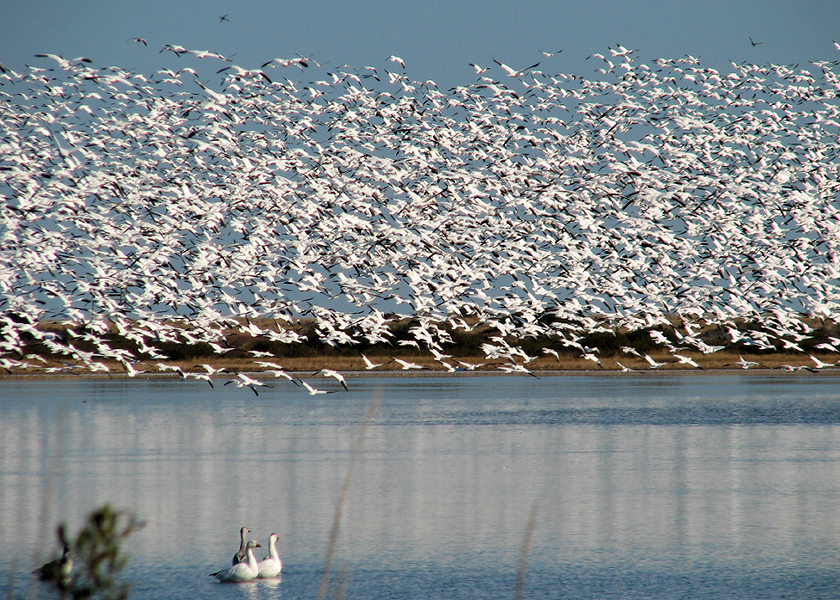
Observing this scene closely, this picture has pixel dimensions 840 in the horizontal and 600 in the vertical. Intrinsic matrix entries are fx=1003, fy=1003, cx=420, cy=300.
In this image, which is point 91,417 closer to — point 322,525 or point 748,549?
point 322,525

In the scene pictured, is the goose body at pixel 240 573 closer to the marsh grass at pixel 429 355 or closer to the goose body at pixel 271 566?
the goose body at pixel 271 566

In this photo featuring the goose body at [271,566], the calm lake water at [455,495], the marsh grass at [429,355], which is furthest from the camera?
the marsh grass at [429,355]

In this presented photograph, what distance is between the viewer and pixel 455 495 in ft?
51.1

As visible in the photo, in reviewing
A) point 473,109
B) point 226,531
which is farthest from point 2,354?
point 226,531

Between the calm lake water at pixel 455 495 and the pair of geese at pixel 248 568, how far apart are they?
0.18 meters

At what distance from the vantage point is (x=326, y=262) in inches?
1214

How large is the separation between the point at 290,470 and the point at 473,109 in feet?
53.3

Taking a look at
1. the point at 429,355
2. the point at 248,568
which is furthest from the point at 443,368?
the point at 248,568

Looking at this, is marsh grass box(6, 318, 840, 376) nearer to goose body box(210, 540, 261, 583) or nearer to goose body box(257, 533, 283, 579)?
goose body box(257, 533, 283, 579)

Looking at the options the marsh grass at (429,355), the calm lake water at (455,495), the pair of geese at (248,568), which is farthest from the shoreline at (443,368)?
the pair of geese at (248,568)

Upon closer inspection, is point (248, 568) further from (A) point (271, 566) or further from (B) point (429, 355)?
(B) point (429, 355)

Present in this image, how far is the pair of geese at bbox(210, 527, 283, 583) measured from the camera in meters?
10.6

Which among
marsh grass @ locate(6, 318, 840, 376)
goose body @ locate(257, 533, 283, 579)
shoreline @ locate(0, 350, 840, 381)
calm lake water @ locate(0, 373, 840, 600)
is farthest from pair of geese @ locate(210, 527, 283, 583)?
marsh grass @ locate(6, 318, 840, 376)

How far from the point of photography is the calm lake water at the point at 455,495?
1062cm
